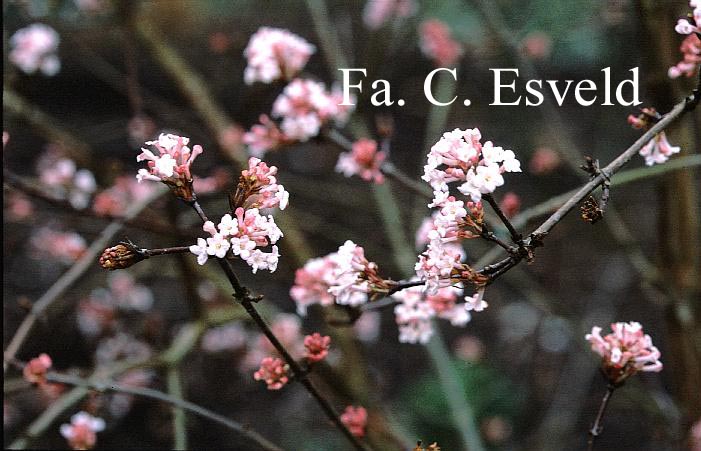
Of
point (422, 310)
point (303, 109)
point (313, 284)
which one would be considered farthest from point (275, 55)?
point (422, 310)

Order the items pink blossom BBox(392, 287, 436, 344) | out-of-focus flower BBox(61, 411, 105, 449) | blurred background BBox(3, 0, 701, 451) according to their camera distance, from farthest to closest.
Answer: blurred background BBox(3, 0, 701, 451), out-of-focus flower BBox(61, 411, 105, 449), pink blossom BBox(392, 287, 436, 344)

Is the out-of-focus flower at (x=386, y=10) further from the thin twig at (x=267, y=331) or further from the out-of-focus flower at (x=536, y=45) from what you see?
the thin twig at (x=267, y=331)

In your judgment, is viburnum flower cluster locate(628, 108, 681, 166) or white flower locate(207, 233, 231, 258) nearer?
white flower locate(207, 233, 231, 258)

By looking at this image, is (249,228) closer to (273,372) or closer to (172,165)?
(172,165)

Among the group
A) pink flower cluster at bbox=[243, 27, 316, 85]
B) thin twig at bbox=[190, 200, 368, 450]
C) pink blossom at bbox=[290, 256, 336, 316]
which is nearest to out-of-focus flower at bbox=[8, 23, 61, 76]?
pink flower cluster at bbox=[243, 27, 316, 85]

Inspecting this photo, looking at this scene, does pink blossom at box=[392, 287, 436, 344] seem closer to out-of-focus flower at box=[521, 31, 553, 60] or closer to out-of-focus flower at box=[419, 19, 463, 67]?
out-of-focus flower at box=[419, 19, 463, 67]

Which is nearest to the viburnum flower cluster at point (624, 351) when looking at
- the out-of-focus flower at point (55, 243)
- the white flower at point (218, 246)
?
the white flower at point (218, 246)

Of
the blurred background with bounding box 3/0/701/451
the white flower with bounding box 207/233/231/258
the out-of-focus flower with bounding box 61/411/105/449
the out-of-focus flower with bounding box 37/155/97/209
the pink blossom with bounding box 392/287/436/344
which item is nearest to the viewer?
the white flower with bounding box 207/233/231/258
